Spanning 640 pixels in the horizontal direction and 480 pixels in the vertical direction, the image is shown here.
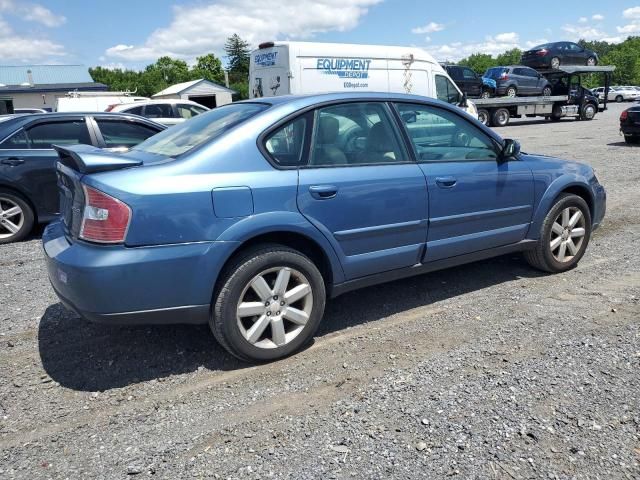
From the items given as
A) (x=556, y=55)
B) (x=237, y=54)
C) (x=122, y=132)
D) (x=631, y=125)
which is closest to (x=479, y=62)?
(x=237, y=54)

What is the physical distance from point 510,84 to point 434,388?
2428 cm

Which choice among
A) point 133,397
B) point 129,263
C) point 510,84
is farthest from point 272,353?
point 510,84

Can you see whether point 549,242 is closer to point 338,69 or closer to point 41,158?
point 41,158

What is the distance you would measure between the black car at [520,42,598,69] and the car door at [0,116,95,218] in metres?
25.4

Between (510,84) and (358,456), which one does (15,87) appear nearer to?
(510,84)

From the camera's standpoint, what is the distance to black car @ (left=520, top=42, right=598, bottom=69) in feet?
87.1

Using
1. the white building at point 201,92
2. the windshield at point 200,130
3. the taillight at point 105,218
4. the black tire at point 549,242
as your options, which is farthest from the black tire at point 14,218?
the white building at point 201,92

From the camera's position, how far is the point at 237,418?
9.32 feet

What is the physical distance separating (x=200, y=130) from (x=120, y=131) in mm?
3956

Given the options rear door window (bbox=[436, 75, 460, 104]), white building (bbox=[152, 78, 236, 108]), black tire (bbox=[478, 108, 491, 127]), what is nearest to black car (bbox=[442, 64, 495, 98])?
black tire (bbox=[478, 108, 491, 127])

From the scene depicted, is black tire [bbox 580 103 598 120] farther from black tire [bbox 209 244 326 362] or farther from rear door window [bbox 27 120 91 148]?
black tire [bbox 209 244 326 362]

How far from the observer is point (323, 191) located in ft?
11.2

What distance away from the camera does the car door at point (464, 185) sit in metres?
4.00

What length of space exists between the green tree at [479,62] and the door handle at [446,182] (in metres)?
90.0
